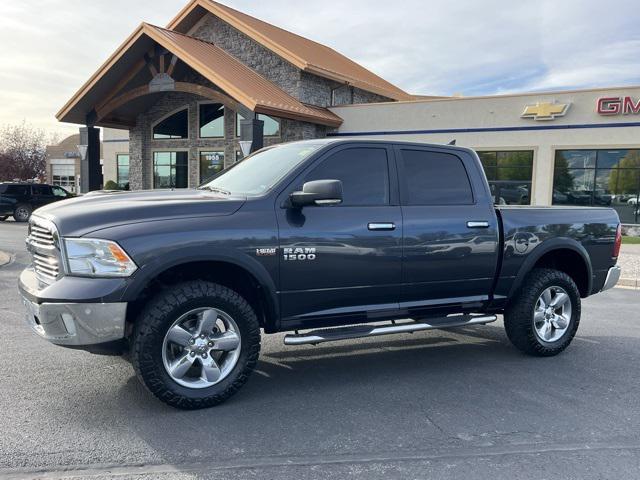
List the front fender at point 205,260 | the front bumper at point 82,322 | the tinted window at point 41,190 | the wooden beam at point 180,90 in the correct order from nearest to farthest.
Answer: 1. the front bumper at point 82,322
2. the front fender at point 205,260
3. the wooden beam at point 180,90
4. the tinted window at point 41,190

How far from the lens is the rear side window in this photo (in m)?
22.8

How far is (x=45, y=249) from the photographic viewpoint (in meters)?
4.03

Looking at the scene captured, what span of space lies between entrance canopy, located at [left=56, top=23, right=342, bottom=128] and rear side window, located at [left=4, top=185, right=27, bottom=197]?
10.6 feet

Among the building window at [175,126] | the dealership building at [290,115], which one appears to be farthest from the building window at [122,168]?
the building window at [175,126]

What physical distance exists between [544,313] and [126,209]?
4.04 meters

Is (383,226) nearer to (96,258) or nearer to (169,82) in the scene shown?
(96,258)

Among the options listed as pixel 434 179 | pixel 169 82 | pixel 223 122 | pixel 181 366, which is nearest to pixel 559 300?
pixel 434 179

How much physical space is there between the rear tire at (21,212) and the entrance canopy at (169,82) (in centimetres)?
391

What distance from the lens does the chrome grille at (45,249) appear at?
3.89 meters

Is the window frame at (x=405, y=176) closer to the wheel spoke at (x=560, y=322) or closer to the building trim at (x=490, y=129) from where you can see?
the wheel spoke at (x=560, y=322)

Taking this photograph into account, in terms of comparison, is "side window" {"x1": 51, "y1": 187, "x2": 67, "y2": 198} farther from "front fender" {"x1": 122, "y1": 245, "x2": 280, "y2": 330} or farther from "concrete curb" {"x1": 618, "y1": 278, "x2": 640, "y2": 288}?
"front fender" {"x1": 122, "y1": 245, "x2": 280, "y2": 330}

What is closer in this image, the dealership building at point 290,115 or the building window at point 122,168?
the dealership building at point 290,115

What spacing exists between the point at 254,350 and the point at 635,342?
4452 millimetres

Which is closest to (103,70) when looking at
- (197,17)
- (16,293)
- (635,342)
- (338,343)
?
(197,17)
